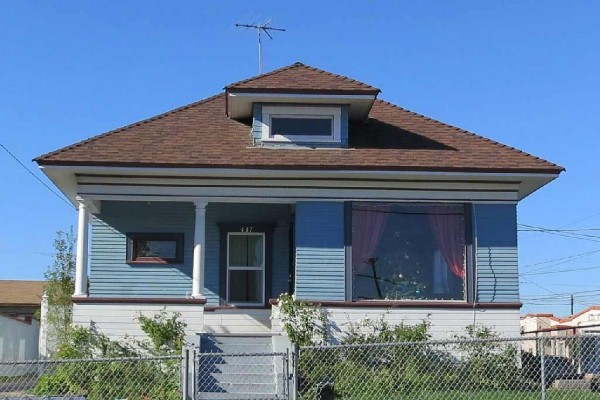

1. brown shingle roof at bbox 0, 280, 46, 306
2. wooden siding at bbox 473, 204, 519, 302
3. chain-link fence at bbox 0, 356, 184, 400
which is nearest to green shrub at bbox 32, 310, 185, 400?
chain-link fence at bbox 0, 356, 184, 400

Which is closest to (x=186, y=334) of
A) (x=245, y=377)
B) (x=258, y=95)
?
(x=245, y=377)

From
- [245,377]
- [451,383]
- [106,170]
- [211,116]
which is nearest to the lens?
[245,377]

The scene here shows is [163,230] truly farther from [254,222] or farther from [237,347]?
[237,347]

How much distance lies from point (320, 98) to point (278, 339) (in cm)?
501

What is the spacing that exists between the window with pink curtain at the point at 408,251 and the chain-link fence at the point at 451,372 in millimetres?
1415

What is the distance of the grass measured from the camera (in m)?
14.0

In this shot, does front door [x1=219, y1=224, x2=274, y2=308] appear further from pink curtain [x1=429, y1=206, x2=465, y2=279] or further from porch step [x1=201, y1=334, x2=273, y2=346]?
pink curtain [x1=429, y1=206, x2=465, y2=279]

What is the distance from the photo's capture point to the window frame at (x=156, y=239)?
19.0 m

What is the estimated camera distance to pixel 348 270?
17609mm

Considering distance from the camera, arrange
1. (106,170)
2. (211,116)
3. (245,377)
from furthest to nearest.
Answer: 1. (211,116)
2. (106,170)
3. (245,377)

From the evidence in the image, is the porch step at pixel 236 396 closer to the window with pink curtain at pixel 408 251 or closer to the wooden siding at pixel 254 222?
the window with pink curtain at pixel 408 251

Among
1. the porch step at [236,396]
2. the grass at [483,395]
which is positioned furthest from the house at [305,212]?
the porch step at [236,396]

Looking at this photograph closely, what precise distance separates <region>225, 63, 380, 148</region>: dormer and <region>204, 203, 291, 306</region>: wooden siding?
1.77 m

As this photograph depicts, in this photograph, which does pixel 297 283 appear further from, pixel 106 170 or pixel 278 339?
pixel 106 170
